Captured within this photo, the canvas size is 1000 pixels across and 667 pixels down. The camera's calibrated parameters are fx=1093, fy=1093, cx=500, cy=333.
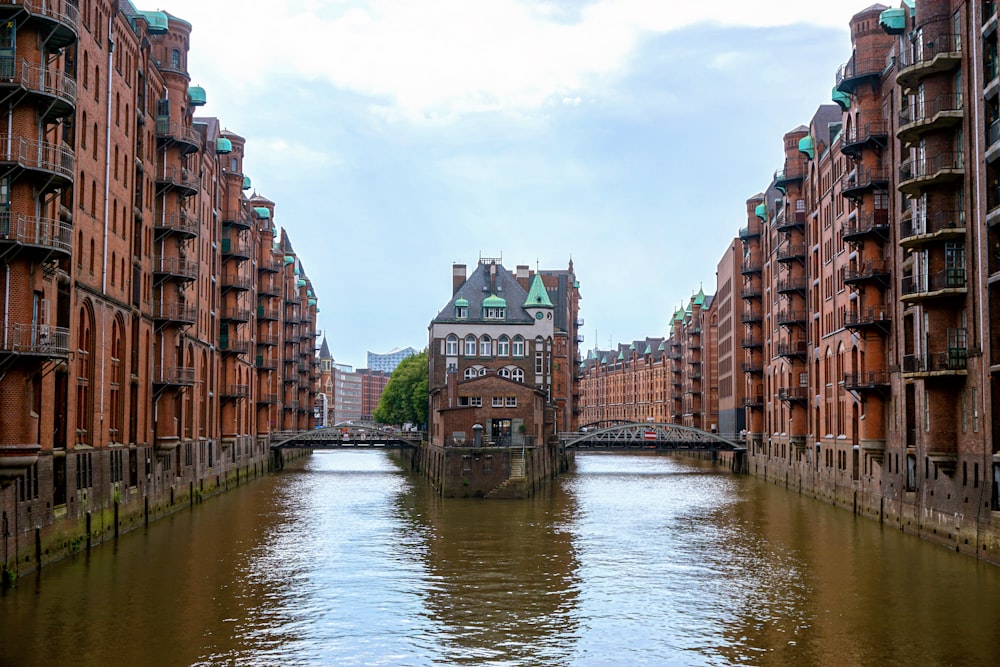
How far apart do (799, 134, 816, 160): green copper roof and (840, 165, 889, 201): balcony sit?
55.1ft

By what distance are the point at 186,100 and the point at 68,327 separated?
21.3m

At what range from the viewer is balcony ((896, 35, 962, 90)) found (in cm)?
3712

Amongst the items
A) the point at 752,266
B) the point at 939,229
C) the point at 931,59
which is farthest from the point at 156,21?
the point at 752,266

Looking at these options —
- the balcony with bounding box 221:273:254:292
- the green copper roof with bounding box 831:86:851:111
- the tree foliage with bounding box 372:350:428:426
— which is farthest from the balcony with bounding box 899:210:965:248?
the tree foliage with bounding box 372:350:428:426

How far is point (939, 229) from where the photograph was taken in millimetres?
37562

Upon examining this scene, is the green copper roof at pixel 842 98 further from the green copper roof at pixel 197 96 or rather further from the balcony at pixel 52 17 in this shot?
the balcony at pixel 52 17

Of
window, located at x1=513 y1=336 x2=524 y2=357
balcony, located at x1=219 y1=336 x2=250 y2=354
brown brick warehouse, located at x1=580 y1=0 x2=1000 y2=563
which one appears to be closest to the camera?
brown brick warehouse, located at x1=580 y1=0 x2=1000 y2=563

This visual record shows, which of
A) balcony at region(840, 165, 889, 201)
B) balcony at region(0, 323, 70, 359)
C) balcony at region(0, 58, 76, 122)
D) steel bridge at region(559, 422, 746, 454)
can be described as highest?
balcony at region(840, 165, 889, 201)

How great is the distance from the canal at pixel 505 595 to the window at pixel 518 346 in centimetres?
3358

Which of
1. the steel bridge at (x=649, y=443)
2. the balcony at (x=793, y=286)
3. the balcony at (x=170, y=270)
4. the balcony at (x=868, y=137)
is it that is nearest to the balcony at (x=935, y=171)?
the balcony at (x=868, y=137)

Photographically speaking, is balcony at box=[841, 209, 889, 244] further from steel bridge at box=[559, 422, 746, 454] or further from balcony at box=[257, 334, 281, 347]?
balcony at box=[257, 334, 281, 347]

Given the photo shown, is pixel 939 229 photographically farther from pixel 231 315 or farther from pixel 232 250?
pixel 232 250

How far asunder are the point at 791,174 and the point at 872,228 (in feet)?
80.2

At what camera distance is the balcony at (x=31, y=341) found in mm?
29422
